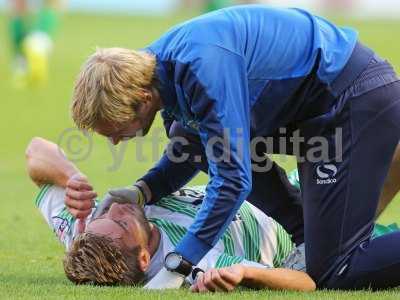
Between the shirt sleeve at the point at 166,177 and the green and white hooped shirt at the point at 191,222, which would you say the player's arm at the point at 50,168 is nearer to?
the green and white hooped shirt at the point at 191,222

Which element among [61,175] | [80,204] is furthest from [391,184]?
[61,175]

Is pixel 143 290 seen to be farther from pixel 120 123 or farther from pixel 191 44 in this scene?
pixel 191 44

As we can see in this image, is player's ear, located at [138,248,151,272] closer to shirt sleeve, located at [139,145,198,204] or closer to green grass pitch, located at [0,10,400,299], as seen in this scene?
green grass pitch, located at [0,10,400,299]

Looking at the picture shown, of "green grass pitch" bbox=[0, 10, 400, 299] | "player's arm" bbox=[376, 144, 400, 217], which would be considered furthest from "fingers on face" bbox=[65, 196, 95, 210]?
"player's arm" bbox=[376, 144, 400, 217]

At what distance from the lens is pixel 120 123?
531 centimetres

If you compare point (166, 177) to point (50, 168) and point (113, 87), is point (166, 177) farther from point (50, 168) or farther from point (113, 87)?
point (113, 87)

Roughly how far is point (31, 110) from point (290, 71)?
11745 millimetres

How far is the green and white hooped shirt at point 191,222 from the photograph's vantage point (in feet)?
19.5

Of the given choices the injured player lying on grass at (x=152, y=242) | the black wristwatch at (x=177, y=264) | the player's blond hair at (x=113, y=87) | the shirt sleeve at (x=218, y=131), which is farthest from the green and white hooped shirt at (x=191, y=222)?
the player's blond hair at (x=113, y=87)

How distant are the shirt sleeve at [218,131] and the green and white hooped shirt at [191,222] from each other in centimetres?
52

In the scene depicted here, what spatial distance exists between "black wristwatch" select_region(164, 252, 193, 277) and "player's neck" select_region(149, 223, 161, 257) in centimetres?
38

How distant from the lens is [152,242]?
5766 millimetres

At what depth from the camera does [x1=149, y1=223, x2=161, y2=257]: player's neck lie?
5.73m

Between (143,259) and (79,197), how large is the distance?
0.62 m
